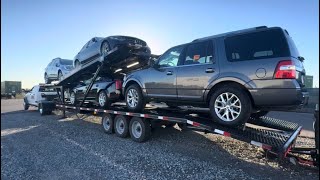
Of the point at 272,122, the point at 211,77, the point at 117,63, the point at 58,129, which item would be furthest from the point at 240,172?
the point at 58,129

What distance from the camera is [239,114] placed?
5281 millimetres

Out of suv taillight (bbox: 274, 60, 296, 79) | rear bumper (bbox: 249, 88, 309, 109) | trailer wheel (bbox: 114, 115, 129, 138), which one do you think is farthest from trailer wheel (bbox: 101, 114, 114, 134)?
suv taillight (bbox: 274, 60, 296, 79)

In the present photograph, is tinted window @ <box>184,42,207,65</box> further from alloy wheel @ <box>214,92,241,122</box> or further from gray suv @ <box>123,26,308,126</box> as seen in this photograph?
alloy wheel @ <box>214,92,241,122</box>

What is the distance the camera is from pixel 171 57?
683cm

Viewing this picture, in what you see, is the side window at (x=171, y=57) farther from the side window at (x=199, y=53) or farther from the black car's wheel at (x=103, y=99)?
the black car's wheel at (x=103, y=99)

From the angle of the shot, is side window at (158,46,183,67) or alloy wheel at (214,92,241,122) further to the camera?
side window at (158,46,183,67)

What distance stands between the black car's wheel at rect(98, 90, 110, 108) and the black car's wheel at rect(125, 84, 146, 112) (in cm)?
144

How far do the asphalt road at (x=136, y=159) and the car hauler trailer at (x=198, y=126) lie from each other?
0.34 meters

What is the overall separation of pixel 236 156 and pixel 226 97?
5.43 feet

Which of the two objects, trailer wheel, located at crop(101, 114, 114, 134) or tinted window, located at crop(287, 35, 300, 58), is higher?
tinted window, located at crop(287, 35, 300, 58)

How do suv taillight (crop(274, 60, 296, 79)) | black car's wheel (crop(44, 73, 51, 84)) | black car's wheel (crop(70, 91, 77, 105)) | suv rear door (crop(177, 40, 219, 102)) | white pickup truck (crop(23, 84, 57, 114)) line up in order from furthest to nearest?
white pickup truck (crop(23, 84, 57, 114))
black car's wheel (crop(44, 73, 51, 84))
black car's wheel (crop(70, 91, 77, 105))
suv rear door (crop(177, 40, 219, 102))
suv taillight (crop(274, 60, 296, 79))

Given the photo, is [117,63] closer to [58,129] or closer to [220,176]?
[58,129]

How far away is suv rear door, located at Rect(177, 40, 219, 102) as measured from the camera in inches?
228

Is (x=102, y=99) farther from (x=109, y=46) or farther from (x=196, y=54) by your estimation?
(x=196, y=54)
